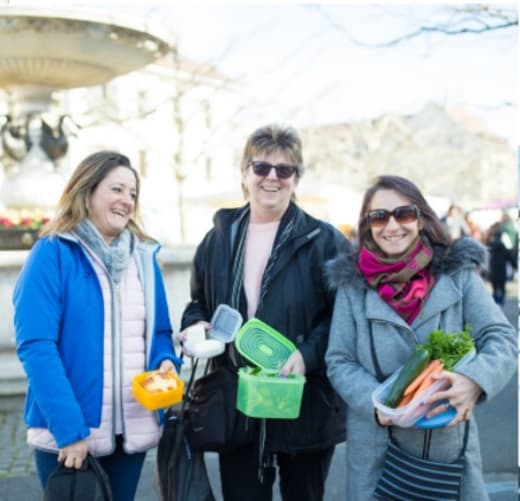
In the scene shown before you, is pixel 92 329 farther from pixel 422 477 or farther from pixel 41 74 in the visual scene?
pixel 41 74

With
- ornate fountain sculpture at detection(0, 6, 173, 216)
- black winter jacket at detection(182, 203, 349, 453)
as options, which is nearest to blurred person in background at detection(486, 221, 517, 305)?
ornate fountain sculpture at detection(0, 6, 173, 216)

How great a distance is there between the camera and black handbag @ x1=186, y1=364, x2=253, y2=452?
2.81 metres

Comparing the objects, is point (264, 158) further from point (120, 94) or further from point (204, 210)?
point (120, 94)

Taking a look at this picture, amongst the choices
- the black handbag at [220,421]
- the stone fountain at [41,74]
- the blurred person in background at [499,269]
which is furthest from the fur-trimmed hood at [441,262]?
the blurred person in background at [499,269]

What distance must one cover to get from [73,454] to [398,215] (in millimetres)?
1541

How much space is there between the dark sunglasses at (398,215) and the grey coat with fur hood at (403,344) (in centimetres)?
18

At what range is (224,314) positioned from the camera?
282 cm

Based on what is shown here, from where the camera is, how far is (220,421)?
282cm

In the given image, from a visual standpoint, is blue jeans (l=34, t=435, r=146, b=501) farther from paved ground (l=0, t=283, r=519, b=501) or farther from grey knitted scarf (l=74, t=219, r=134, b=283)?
paved ground (l=0, t=283, r=519, b=501)

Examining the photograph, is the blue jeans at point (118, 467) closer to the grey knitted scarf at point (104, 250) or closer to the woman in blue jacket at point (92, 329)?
the woman in blue jacket at point (92, 329)

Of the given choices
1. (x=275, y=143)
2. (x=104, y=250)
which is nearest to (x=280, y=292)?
(x=275, y=143)

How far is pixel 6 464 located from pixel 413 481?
133 inches

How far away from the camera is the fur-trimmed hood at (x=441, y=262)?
2516 mm

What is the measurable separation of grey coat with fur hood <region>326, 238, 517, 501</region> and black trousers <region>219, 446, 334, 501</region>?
1.07ft
